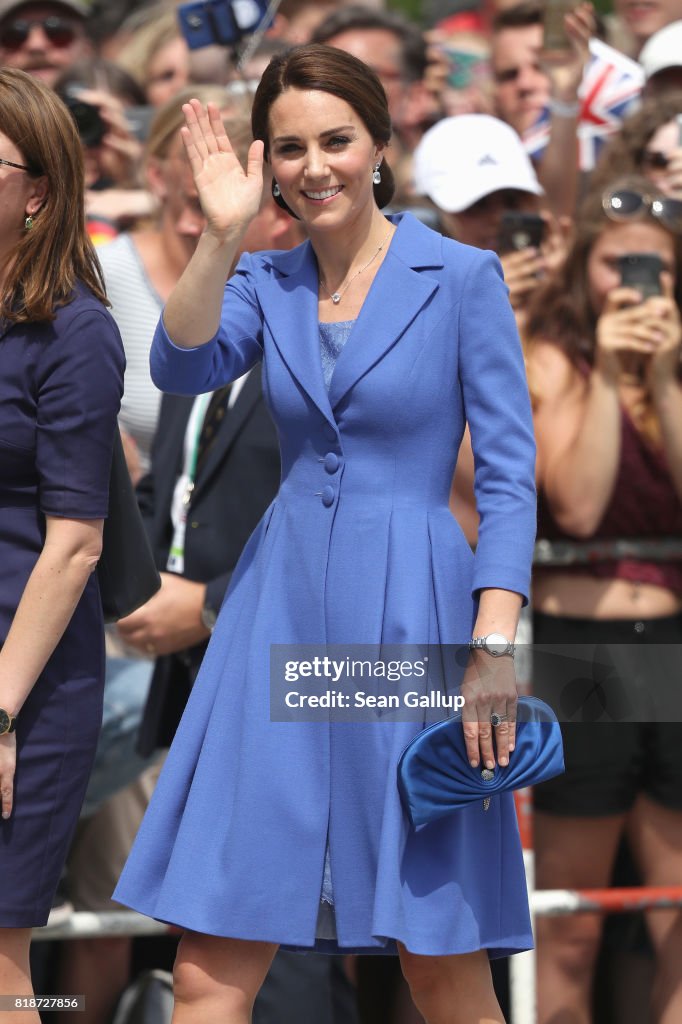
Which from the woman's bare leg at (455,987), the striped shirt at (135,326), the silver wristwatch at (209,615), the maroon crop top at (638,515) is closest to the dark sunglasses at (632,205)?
the maroon crop top at (638,515)

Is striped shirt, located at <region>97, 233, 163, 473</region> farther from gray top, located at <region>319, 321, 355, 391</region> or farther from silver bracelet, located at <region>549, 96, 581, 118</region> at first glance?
silver bracelet, located at <region>549, 96, 581, 118</region>

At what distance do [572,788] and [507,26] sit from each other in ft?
10.5

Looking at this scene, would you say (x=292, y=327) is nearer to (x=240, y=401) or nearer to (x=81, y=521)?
(x=81, y=521)

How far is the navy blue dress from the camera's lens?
3105 millimetres

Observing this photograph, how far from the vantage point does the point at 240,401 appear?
4.13m

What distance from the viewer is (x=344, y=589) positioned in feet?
10.1

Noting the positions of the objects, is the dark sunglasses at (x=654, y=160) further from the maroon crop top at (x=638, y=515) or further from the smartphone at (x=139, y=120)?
the smartphone at (x=139, y=120)

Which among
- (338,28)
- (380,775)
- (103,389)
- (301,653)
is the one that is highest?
(338,28)

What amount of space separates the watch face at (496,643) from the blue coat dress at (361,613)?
4.0 inches

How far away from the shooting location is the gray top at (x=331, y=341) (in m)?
3.18

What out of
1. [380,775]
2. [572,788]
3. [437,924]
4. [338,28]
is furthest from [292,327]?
[338,28]

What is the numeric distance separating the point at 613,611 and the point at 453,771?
1760 millimetres

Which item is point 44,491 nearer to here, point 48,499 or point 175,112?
point 48,499

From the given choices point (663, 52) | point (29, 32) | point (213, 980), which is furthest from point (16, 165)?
point (29, 32)
